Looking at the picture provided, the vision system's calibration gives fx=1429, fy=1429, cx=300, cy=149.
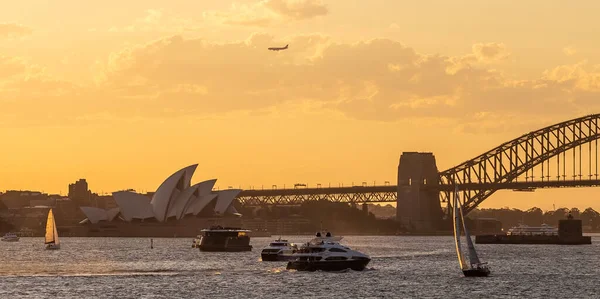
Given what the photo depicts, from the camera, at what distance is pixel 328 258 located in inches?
3979

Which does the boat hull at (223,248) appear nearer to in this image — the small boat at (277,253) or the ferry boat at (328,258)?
the small boat at (277,253)

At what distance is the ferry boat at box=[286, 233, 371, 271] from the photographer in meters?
101

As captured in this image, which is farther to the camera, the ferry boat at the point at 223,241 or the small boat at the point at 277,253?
the ferry boat at the point at 223,241

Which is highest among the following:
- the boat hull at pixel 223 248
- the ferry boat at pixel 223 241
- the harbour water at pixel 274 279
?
the ferry boat at pixel 223 241

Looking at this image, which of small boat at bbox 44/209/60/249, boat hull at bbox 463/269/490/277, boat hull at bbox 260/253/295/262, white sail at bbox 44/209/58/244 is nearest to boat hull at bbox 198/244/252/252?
small boat at bbox 44/209/60/249

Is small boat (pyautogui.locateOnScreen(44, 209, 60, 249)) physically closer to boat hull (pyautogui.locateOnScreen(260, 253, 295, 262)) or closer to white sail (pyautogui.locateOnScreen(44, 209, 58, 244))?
white sail (pyautogui.locateOnScreen(44, 209, 58, 244))

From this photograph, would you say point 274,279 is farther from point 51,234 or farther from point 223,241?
point 51,234

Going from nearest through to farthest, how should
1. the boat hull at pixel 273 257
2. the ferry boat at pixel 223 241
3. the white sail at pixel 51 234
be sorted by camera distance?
the boat hull at pixel 273 257
the ferry boat at pixel 223 241
the white sail at pixel 51 234

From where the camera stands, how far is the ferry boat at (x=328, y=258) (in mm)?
100938

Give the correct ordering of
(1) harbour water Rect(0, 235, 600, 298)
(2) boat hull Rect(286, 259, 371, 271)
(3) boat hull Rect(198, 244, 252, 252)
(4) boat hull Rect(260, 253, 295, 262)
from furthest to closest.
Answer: (3) boat hull Rect(198, 244, 252, 252) → (4) boat hull Rect(260, 253, 295, 262) → (2) boat hull Rect(286, 259, 371, 271) → (1) harbour water Rect(0, 235, 600, 298)

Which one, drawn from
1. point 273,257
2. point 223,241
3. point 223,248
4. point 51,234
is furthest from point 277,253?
point 51,234

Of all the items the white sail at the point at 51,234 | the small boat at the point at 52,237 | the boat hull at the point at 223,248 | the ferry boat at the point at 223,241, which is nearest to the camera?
the boat hull at the point at 223,248

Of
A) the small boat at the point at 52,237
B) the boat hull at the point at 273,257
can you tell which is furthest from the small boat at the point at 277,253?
the small boat at the point at 52,237

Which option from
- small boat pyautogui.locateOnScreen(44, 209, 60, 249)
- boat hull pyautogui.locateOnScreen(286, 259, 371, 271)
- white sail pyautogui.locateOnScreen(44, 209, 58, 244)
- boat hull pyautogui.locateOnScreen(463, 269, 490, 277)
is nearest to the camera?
boat hull pyautogui.locateOnScreen(463, 269, 490, 277)
